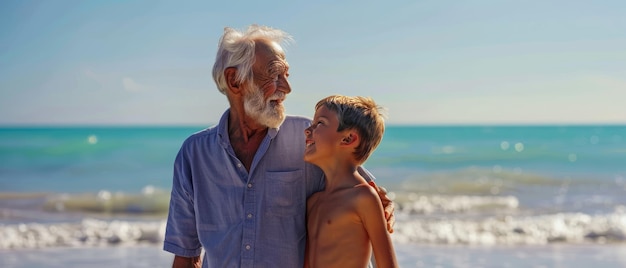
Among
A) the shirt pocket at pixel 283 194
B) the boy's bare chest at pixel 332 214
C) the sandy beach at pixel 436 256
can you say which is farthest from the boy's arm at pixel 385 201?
the sandy beach at pixel 436 256

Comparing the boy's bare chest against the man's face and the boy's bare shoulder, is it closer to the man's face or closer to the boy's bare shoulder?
the boy's bare shoulder

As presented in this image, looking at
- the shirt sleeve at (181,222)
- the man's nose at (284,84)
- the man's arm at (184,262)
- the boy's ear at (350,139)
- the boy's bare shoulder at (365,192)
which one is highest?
the man's nose at (284,84)

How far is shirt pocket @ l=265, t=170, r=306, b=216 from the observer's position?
265 cm

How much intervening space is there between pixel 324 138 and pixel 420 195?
11.3 m

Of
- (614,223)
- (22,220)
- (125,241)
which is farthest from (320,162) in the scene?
(22,220)

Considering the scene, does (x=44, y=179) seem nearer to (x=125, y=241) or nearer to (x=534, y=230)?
(x=125, y=241)

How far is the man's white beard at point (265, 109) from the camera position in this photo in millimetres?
2629

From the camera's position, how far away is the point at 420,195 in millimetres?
13625

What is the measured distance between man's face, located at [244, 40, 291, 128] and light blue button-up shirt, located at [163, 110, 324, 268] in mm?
81

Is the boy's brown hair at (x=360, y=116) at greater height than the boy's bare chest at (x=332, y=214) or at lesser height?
greater

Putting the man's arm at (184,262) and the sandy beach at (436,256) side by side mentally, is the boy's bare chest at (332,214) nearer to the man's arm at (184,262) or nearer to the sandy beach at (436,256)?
the man's arm at (184,262)

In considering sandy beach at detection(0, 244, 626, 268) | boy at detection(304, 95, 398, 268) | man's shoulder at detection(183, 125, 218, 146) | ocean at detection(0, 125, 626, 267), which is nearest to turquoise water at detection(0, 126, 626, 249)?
ocean at detection(0, 125, 626, 267)

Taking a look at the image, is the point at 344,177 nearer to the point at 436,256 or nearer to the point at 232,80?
the point at 232,80

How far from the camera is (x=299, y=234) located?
267 centimetres
